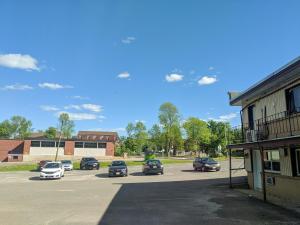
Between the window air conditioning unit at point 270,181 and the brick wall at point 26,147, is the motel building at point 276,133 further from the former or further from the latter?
the brick wall at point 26,147

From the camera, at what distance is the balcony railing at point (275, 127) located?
46.7ft

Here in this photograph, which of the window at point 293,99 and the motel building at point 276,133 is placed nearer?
the motel building at point 276,133

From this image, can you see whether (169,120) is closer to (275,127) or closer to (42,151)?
(42,151)

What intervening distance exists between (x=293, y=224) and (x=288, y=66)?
21.1 feet

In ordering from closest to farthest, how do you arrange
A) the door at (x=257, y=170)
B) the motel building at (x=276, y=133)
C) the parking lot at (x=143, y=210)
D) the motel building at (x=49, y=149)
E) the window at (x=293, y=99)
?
1. the parking lot at (x=143, y=210)
2. the motel building at (x=276, y=133)
3. the window at (x=293, y=99)
4. the door at (x=257, y=170)
5. the motel building at (x=49, y=149)

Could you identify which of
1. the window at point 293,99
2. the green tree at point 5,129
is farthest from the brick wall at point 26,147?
the window at point 293,99

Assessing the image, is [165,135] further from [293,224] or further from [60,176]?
[293,224]

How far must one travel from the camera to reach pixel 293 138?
11.9 meters

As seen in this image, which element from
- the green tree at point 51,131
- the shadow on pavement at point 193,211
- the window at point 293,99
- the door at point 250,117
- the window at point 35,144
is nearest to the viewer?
the shadow on pavement at point 193,211

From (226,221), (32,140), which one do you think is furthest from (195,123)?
(226,221)

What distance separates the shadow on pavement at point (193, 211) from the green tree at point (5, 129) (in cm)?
11887

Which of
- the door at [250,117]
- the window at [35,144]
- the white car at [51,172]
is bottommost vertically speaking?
the white car at [51,172]

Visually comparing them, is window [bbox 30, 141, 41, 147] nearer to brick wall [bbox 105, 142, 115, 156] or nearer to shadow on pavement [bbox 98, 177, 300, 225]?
brick wall [bbox 105, 142, 115, 156]

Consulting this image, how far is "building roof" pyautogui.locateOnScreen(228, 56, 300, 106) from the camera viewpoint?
13.3 meters
